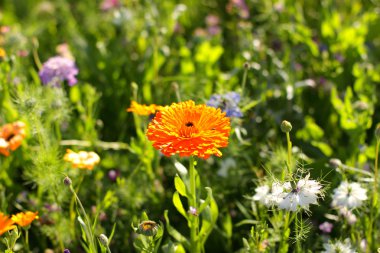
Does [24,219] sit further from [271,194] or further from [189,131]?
[271,194]

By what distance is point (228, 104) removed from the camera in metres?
1.74

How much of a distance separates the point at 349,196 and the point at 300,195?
263mm

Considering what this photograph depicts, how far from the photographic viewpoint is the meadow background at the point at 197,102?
1.80 metres

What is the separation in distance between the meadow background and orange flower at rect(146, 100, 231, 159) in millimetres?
259

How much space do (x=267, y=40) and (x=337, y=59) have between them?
1.47 feet

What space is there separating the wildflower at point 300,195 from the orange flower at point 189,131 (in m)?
0.20

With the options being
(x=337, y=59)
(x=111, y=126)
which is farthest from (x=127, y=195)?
(x=337, y=59)

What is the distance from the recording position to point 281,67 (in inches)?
92.7

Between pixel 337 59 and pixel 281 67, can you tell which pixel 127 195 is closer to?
pixel 281 67

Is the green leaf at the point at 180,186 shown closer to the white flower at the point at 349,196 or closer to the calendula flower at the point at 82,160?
the calendula flower at the point at 82,160

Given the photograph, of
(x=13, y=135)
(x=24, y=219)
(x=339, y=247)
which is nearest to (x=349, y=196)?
(x=339, y=247)

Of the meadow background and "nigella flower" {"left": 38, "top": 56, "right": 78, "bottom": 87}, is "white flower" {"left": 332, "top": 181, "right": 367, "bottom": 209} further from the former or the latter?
"nigella flower" {"left": 38, "top": 56, "right": 78, "bottom": 87}

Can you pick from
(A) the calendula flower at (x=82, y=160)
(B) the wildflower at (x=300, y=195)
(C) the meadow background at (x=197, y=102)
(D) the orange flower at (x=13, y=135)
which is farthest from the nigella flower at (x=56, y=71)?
(B) the wildflower at (x=300, y=195)

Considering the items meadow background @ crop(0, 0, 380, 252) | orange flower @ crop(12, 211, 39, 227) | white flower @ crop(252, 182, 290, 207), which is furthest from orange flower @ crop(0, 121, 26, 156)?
white flower @ crop(252, 182, 290, 207)
